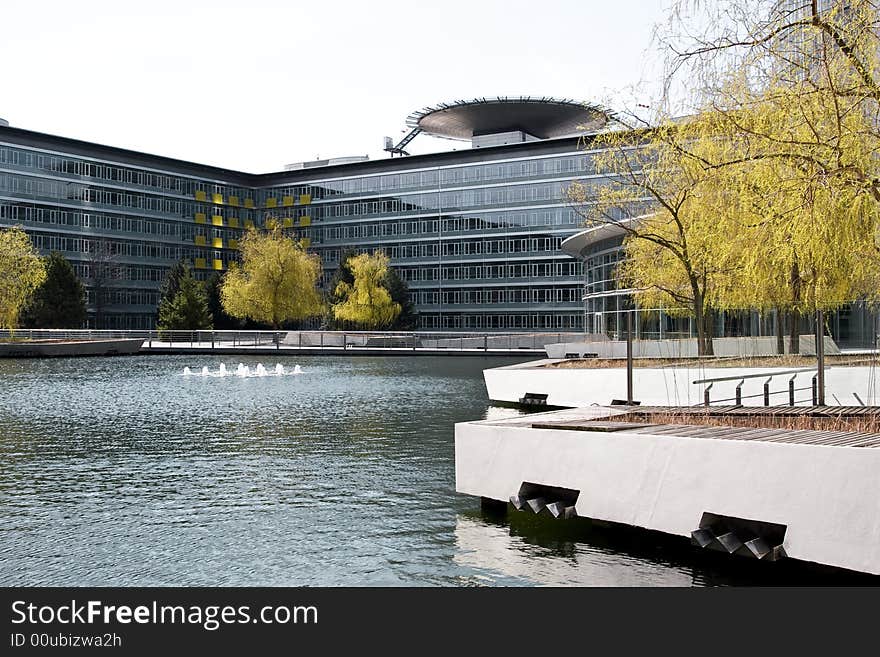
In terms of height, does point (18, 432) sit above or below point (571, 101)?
below

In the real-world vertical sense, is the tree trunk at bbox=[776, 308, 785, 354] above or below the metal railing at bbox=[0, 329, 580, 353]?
above

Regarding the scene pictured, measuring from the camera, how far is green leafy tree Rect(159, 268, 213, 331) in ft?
235

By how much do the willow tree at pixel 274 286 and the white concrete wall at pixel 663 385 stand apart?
5393 cm

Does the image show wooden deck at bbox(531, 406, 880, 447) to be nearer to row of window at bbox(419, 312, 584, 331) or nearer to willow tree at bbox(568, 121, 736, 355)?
willow tree at bbox(568, 121, 736, 355)

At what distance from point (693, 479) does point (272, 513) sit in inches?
185

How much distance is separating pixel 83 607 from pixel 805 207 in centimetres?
Result: 823

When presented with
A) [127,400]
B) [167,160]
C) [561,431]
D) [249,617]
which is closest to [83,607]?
[249,617]

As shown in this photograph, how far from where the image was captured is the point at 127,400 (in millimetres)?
25609

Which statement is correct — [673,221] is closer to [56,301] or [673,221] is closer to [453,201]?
[56,301]

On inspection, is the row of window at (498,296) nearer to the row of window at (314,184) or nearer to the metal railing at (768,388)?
the row of window at (314,184)

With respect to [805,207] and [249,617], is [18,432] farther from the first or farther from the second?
[805,207]

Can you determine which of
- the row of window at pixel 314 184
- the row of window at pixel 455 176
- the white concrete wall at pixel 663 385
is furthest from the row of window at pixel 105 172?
the white concrete wall at pixel 663 385

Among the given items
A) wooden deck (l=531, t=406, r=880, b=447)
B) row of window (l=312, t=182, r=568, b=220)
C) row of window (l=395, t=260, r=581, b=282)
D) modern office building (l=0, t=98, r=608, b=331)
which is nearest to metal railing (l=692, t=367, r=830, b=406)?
wooden deck (l=531, t=406, r=880, b=447)

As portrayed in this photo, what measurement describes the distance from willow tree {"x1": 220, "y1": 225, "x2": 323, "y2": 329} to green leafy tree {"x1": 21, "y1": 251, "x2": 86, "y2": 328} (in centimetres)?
1150
